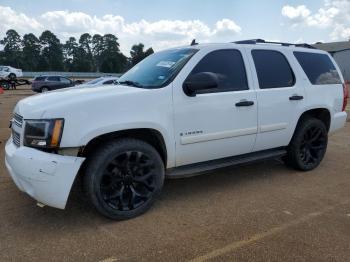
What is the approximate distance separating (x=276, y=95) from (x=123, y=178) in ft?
7.77

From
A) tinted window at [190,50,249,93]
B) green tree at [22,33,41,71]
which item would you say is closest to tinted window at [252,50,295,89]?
tinted window at [190,50,249,93]

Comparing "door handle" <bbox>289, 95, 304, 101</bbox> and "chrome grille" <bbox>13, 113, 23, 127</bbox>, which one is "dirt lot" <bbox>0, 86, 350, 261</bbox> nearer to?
"chrome grille" <bbox>13, 113, 23, 127</bbox>

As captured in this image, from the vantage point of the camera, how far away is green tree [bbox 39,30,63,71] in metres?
87.5

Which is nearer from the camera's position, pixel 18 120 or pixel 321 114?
pixel 18 120

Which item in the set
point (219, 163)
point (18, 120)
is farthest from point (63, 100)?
point (219, 163)

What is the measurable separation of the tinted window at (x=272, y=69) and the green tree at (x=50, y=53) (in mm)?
86210

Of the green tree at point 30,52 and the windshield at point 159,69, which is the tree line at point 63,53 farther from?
the windshield at point 159,69

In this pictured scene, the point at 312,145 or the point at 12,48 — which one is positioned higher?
the point at 12,48

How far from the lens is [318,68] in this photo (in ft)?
18.4

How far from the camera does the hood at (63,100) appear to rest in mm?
3418

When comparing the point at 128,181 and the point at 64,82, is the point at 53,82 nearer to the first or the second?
the point at 64,82

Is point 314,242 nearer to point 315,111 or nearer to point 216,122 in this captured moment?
point 216,122

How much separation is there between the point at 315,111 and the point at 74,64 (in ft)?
304

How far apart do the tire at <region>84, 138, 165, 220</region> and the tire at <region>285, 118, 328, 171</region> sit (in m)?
2.34
